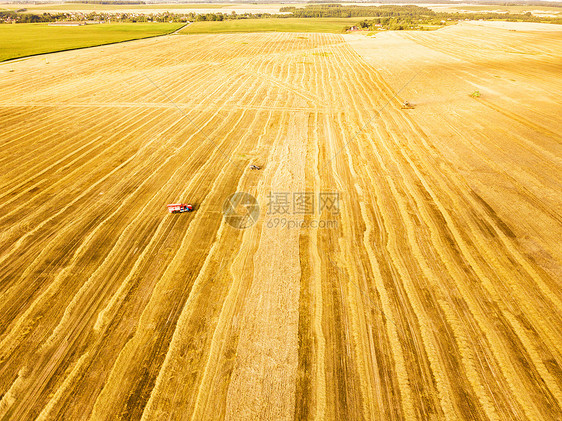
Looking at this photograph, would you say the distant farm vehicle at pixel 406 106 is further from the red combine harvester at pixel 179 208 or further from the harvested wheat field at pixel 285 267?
the red combine harvester at pixel 179 208

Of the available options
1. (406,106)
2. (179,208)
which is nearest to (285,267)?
(179,208)

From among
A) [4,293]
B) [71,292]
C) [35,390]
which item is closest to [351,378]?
[35,390]

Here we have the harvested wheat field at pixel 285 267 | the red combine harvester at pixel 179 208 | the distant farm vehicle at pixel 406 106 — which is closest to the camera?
the harvested wheat field at pixel 285 267

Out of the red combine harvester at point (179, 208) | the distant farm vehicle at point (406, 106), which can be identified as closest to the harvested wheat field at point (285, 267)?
the red combine harvester at point (179, 208)

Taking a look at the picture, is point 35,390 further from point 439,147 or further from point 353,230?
point 439,147

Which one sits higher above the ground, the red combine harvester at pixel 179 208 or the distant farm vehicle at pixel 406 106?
the distant farm vehicle at pixel 406 106

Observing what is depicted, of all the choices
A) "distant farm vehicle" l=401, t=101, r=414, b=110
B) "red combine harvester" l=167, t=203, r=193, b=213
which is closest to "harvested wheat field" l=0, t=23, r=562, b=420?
"red combine harvester" l=167, t=203, r=193, b=213

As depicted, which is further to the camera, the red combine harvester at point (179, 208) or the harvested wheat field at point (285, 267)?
the red combine harvester at point (179, 208)

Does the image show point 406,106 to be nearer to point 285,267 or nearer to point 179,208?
point 285,267

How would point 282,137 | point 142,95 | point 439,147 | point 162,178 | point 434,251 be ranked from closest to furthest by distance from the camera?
point 434,251 → point 162,178 → point 439,147 → point 282,137 → point 142,95
